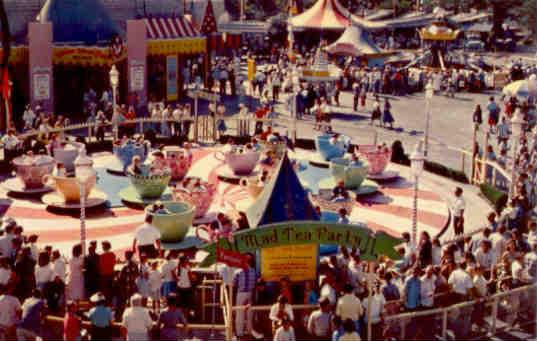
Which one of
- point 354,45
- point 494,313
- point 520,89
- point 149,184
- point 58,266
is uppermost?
point 354,45

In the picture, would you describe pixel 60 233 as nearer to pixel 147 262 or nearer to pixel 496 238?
pixel 147 262

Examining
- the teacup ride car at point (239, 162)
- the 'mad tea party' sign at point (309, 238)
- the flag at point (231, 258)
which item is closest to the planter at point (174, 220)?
the 'mad tea party' sign at point (309, 238)

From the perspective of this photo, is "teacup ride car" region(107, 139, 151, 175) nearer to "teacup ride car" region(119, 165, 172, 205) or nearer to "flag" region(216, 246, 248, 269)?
"teacup ride car" region(119, 165, 172, 205)

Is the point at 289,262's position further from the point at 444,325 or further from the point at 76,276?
the point at 76,276

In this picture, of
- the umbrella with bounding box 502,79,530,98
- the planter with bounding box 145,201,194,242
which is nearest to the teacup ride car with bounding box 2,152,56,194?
the planter with bounding box 145,201,194,242

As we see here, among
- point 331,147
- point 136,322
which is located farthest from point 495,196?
point 136,322

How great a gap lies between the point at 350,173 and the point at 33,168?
338 inches

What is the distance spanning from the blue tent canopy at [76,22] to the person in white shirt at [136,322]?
25089mm

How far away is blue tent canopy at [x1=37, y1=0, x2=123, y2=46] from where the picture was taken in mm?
35906

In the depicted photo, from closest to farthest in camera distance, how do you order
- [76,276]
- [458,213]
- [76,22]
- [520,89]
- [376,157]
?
→ [76,276] → [458,213] → [376,157] → [520,89] → [76,22]

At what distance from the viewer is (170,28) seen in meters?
40.9

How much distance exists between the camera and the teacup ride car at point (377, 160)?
82.3 ft

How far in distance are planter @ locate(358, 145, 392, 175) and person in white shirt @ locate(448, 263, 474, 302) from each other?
10.9 metres

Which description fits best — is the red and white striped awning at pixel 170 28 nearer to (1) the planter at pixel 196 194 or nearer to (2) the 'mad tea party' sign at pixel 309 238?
(1) the planter at pixel 196 194
